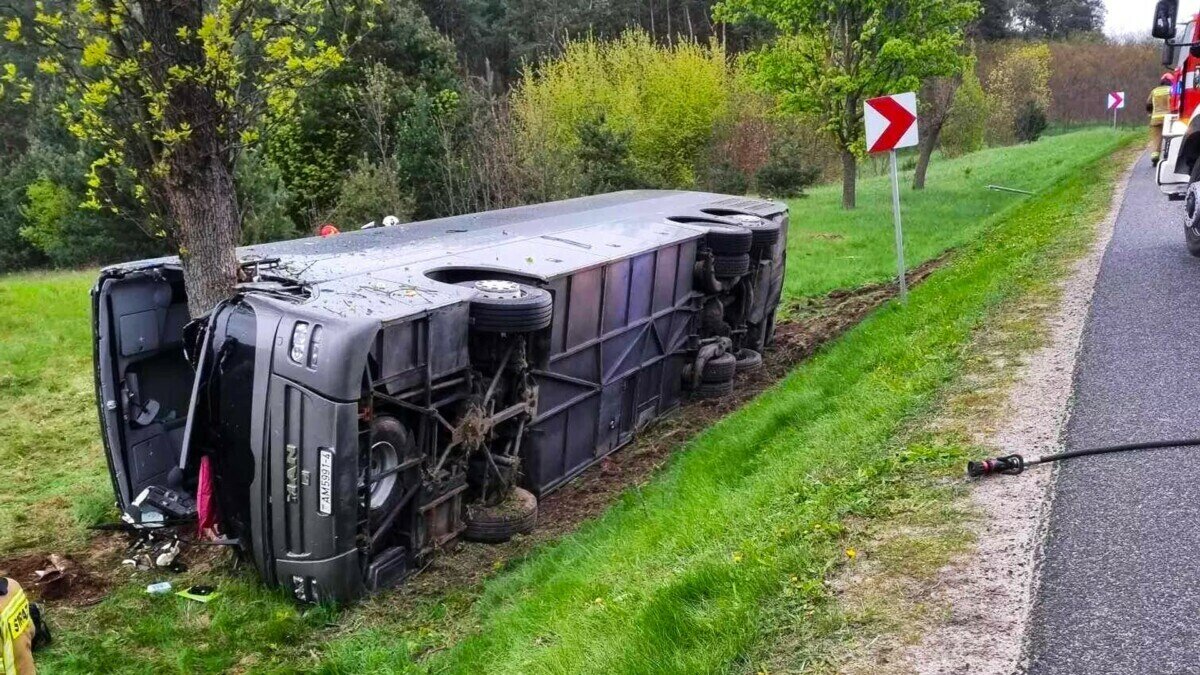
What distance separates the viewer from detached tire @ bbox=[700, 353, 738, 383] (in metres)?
9.42

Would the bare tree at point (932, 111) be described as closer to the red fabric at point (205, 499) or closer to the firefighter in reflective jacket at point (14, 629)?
the red fabric at point (205, 499)

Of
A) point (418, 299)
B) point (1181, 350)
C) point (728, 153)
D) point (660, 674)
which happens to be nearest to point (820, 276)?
point (1181, 350)

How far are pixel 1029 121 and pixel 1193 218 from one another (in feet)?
124

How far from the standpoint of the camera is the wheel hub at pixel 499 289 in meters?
6.30

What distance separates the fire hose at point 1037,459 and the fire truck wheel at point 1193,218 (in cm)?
472

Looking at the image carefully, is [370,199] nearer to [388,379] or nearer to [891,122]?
[891,122]

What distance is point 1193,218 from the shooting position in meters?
8.28

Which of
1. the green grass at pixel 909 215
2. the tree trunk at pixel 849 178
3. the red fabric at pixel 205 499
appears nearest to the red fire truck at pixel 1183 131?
the green grass at pixel 909 215

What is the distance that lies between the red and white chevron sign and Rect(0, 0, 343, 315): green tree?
5.66m

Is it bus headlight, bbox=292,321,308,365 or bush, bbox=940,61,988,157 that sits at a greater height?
bush, bbox=940,61,988,157

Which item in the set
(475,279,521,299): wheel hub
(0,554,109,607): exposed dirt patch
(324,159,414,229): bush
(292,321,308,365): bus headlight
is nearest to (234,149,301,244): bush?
(324,159,414,229): bush

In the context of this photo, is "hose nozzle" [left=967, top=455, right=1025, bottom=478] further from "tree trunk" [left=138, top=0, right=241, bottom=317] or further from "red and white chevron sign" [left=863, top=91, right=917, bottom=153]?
"red and white chevron sign" [left=863, top=91, right=917, bottom=153]

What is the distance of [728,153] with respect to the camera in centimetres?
3008

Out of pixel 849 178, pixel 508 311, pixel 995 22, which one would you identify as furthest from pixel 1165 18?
pixel 995 22
